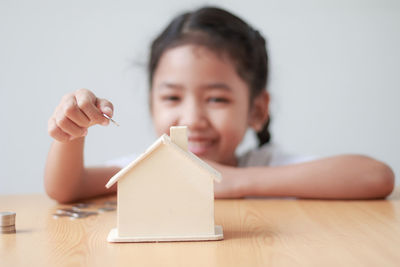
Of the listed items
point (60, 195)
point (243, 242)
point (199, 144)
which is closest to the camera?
point (243, 242)

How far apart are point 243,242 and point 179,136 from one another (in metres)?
0.18

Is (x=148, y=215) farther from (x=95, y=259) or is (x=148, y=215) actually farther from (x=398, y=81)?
(x=398, y=81)

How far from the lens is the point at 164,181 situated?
A: 0.64 m

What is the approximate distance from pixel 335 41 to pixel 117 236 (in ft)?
8.01

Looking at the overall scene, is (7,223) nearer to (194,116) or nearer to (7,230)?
(7,230)

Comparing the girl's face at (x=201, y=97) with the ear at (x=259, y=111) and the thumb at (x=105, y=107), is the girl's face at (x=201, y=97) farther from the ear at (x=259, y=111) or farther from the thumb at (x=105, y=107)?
the thumb at (x=105, y=107)

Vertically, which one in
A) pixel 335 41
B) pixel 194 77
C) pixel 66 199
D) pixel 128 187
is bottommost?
pixel 66 199

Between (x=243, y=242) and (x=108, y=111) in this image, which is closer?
(x=243, y=242)

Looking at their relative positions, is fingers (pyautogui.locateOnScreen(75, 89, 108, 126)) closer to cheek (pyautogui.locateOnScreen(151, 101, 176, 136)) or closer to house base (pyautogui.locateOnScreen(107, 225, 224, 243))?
house base (pyautogui.locateOnScreen(107, 225, 224, 243))

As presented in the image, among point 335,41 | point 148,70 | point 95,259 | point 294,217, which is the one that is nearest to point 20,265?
point 95,259

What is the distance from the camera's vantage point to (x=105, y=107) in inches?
29.3

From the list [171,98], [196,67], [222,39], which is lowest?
[171,98]

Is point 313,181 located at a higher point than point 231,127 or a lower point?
lower

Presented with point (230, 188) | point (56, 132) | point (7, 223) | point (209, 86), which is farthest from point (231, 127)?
point (7, 223)
